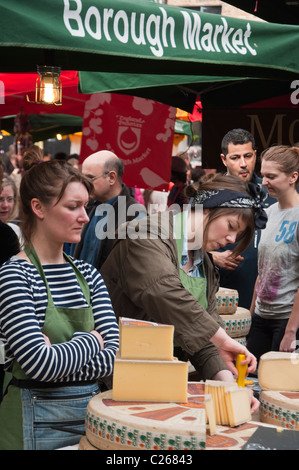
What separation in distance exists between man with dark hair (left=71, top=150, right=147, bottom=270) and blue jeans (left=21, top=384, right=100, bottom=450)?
7.65ft

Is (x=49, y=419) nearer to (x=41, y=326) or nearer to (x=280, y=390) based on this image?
(x=41, y=326)

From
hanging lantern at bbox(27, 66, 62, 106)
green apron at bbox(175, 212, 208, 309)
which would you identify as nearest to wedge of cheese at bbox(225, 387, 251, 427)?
green apron at bbox(175, 212, 208, 309)

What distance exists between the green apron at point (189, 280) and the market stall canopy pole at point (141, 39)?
0.73 metres

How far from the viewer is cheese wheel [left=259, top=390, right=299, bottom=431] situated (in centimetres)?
232

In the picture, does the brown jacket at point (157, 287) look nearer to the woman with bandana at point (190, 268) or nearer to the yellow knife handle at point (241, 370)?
the woman with bandana at point (190, 268)

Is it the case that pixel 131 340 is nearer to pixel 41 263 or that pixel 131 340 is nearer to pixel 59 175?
pixel 41 263

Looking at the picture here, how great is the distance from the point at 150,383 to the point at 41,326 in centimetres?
45

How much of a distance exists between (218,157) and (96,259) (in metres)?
1.70

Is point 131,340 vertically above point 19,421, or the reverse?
point 131,340

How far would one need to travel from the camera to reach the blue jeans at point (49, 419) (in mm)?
2334

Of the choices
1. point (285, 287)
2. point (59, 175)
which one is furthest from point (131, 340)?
point (285, 287)

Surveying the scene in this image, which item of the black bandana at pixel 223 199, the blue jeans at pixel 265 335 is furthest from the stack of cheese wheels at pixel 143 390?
the blue jeans at pixel 265 335

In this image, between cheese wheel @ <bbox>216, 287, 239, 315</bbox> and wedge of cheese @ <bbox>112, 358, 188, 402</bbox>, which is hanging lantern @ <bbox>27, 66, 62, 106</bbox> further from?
wedge of cheese @ <bbox>112, 358, 188, 402</bbox>

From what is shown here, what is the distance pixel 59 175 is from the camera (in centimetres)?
259
